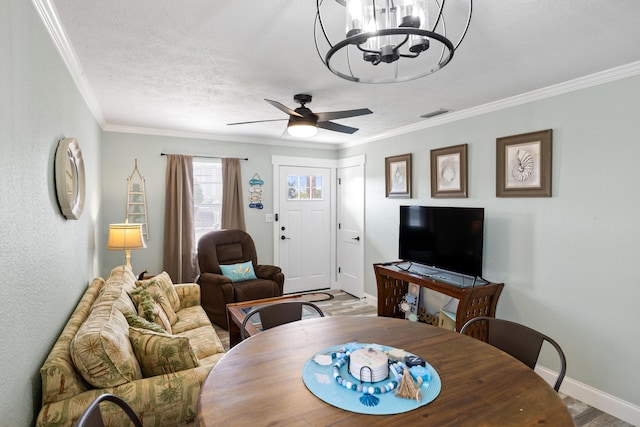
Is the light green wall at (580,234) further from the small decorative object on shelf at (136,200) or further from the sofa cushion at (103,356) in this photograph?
the small decorative object on shelf at (136,200)

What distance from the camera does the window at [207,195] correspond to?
4961 millimetres

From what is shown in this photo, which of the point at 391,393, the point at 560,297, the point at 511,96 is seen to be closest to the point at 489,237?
the point at 560,297

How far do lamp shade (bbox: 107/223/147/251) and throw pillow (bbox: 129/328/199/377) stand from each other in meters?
2.02

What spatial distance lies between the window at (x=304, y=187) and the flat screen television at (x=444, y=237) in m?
1.97

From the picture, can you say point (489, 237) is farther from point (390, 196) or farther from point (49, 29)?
point (49, 29)

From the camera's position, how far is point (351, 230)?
18.5 feet

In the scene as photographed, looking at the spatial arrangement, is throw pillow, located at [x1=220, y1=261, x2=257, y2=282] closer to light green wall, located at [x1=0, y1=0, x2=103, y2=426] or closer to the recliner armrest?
the recliner armrest

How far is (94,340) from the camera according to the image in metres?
1.65

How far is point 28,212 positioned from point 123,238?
2345 mm

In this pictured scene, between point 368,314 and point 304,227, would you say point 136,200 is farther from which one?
point 368,314

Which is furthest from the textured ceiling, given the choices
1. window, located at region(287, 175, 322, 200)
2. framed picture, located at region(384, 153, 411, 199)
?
window, located at region(287, 175, 322, 200)

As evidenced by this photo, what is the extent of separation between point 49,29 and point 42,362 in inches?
64.7

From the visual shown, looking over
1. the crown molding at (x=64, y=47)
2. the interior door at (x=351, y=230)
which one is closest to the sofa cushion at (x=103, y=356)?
the crown molding at (x=64, y=47)

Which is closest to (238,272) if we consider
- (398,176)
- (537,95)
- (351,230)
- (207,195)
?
(207,195)
